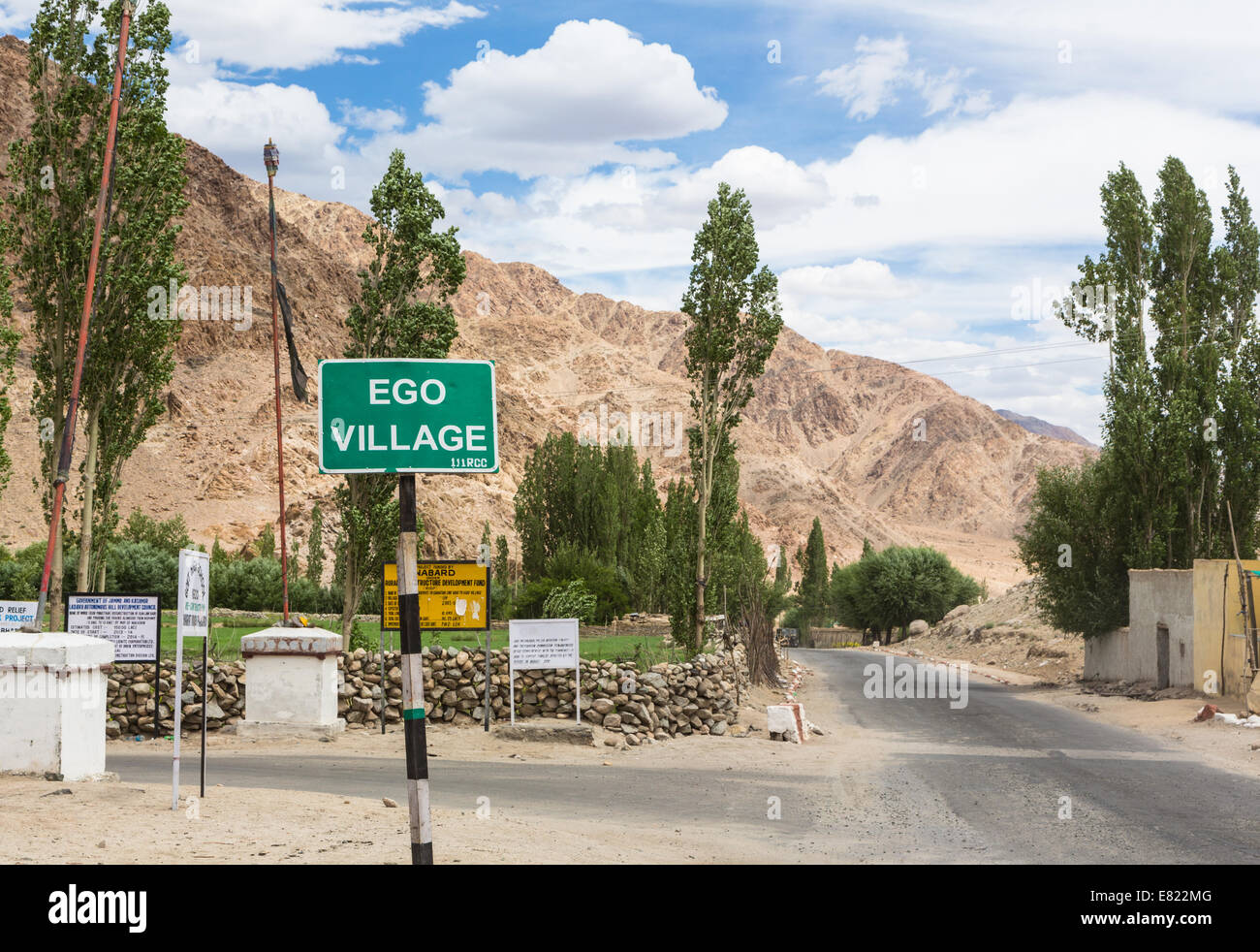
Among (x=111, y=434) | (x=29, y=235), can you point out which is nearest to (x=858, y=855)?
(x=111, y=434)

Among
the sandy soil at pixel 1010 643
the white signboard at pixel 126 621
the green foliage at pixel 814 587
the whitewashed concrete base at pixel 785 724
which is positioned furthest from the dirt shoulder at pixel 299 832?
the green foliage at pixel 814 587

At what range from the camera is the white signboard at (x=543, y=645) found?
63.2 feet

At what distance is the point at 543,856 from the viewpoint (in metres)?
8.84

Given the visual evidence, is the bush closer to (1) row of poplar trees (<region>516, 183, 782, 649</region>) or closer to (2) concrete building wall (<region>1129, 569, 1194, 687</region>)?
(1) row of poplar trees (<region>516, 183, 782, 649</region>)

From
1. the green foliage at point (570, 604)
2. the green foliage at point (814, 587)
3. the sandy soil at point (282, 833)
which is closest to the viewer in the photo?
the sandy soil at point (282, 833)

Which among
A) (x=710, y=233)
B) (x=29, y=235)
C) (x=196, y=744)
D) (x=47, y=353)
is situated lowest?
(x=196, y=744)

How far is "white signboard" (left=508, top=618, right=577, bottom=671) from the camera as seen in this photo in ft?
63.2

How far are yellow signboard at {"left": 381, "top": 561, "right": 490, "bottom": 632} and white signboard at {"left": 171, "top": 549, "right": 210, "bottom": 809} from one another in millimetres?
8400

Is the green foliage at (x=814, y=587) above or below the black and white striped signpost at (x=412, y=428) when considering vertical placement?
below

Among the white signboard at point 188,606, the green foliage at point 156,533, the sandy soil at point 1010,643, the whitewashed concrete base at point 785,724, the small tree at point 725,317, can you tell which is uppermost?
the small tree at point 725,317

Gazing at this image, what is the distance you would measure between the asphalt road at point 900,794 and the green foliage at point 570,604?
61.0 ft

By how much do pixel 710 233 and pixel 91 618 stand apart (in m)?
15.8

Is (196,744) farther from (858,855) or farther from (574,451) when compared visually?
(574,451)

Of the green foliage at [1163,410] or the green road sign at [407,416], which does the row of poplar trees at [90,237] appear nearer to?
the green road sign at [407,416]
